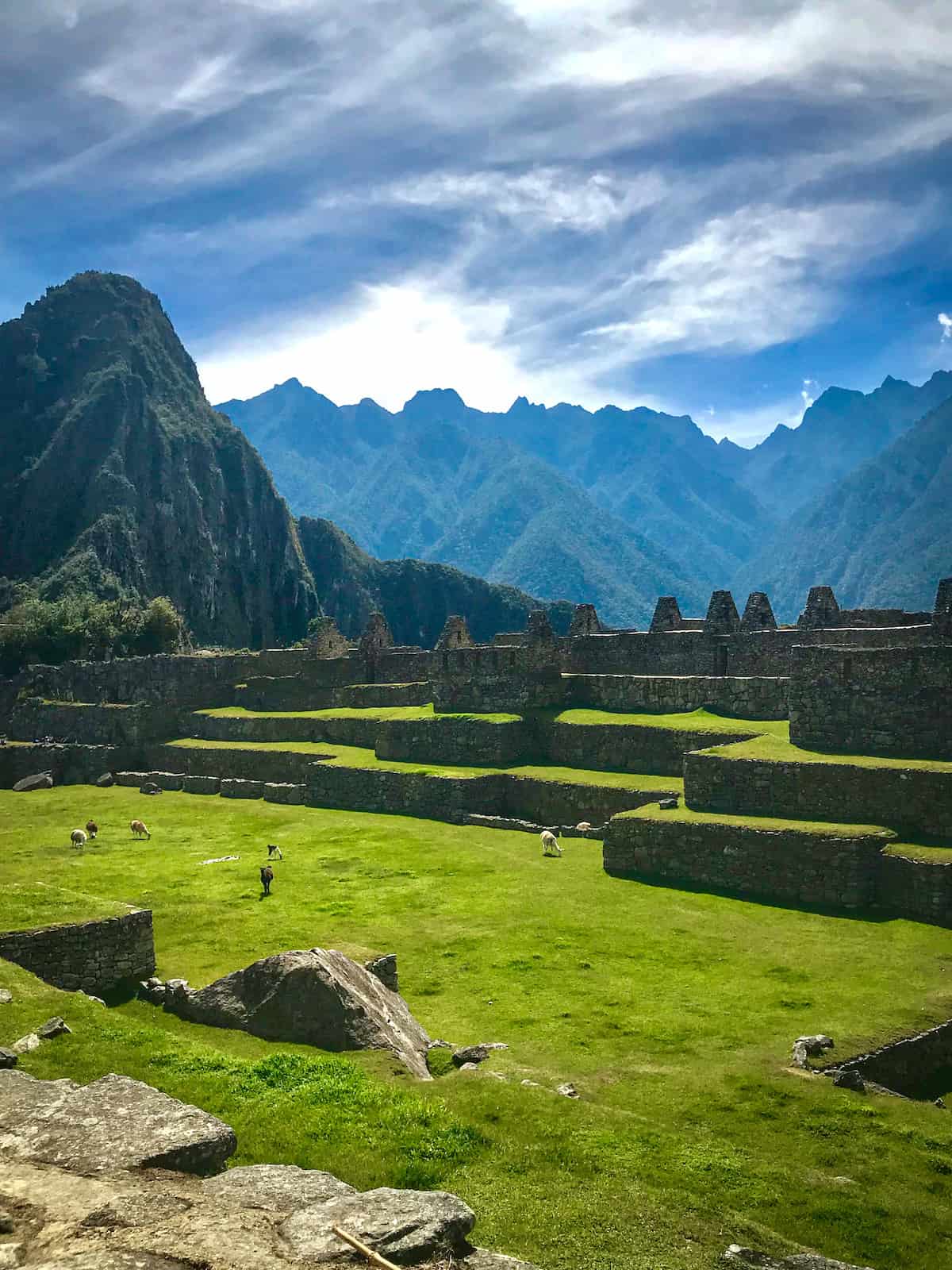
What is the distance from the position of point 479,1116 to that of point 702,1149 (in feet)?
6.66

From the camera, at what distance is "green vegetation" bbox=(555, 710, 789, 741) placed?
82.8 feet

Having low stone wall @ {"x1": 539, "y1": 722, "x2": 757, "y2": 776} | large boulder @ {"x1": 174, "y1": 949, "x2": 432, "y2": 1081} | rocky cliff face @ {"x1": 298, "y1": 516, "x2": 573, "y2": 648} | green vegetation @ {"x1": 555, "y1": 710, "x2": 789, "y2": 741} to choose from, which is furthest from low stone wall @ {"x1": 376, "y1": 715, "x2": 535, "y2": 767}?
rocky cliff face @ {"x1": 298, "y1": 516, "x2": 573, "y2": 648}

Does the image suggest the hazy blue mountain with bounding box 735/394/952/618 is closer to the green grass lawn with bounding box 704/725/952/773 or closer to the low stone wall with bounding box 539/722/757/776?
the low stone wall with bounding box 539/722/757/776

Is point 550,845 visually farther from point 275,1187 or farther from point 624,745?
point 275,1187

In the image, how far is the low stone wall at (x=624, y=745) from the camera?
83.1 feet

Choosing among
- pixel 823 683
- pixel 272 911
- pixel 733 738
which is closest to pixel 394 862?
pixel 272 911

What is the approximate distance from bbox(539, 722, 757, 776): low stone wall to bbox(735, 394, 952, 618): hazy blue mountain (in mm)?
87551

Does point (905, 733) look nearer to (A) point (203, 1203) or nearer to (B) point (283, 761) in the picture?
(A) point (203, 1203)

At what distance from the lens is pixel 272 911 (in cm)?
1839

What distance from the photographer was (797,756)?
21.1 m

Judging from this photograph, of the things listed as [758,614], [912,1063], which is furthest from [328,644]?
[912,1063]

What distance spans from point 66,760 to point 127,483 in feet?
421

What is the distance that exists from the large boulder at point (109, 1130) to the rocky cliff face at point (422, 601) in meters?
137

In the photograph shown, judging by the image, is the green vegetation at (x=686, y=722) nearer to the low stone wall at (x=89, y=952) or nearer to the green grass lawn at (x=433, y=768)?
the green grass lawn at (x=433, y=768)
